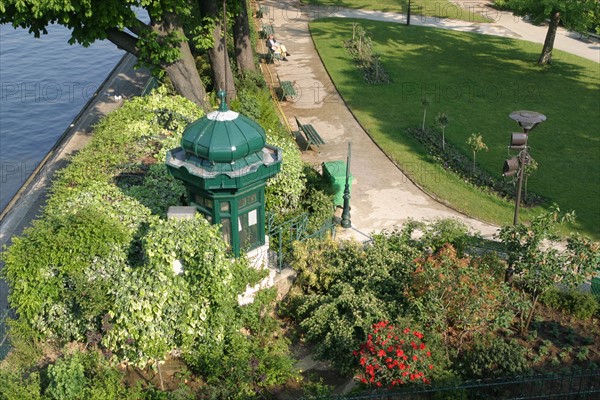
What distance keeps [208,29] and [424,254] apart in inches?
444

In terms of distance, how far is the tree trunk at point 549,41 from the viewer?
2892cm

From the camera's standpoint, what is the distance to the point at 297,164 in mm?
16188

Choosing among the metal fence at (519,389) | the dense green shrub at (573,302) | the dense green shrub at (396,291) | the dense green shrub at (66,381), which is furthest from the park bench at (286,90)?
the dense green shrub at (66,381)

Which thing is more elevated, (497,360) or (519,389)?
(497,360)

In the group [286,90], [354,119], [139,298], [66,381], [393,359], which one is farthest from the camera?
[286,90]

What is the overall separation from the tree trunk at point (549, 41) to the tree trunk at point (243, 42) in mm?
13966

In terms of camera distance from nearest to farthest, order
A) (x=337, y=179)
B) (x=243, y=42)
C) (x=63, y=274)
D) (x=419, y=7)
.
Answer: (x=63, y=274) → (x=337, y=179) → (x=243, y=42) → (x=419, y=7)

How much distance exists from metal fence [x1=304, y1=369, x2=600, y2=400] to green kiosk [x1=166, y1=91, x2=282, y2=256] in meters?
4.29

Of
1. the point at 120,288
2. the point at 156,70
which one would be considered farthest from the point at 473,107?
the point at 120,288

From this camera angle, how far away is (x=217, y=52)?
72.1 ft

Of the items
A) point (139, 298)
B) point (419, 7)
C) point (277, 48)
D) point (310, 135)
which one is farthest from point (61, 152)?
point (419, 7)

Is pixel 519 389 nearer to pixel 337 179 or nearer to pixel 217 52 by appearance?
pixel 337 179

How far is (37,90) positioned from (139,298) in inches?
1069

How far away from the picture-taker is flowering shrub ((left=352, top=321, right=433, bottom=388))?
11.1 meters
